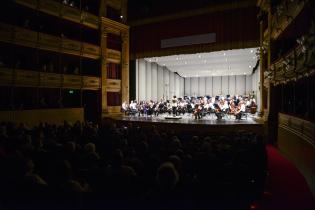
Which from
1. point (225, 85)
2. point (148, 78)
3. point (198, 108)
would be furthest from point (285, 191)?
point (225, 85)

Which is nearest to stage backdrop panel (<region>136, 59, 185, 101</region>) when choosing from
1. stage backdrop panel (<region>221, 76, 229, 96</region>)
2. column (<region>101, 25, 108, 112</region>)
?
→ column (<region>101, 25, 108, 112</region>)

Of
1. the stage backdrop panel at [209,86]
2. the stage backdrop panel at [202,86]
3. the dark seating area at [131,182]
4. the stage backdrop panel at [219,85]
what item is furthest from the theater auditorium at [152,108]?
the stage backdrop panel at [202,86]

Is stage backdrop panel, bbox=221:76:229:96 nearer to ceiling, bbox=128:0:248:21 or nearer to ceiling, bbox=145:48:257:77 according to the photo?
ceiling, bbox=145:48:257:77

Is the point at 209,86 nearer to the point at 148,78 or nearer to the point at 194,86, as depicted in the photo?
the point at 194,86

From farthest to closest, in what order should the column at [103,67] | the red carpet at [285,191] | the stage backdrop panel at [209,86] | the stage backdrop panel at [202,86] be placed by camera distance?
the stage backdrop panel at [202,86]
the stage backdrop panel at [209,86]
the column at [103,67]
the red carpet at [285,191]

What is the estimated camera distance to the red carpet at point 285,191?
172 inches

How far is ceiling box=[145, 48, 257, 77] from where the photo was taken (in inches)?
727

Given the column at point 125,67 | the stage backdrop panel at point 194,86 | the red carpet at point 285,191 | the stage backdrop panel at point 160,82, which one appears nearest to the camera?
the red carpet at point 285,191

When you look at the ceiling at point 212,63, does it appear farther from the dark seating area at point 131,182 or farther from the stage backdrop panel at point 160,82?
the dark seating area at point 131,182

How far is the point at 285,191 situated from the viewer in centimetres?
503

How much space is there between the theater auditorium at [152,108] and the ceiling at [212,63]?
17 centimetres

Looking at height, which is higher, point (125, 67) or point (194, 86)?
point (125, 67)

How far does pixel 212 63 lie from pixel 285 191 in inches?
691

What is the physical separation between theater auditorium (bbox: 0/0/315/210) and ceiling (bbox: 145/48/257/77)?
17 cm
